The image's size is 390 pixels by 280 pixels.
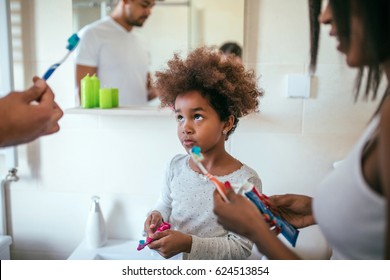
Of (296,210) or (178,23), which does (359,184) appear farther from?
(178,23)

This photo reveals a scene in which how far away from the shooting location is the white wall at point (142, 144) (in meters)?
0.92

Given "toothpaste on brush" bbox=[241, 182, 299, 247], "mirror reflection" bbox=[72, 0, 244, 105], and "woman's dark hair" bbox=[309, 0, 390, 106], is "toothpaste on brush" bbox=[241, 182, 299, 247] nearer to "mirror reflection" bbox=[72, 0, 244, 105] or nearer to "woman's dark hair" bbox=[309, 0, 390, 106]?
"woman's dark hair" bbox=[309, 0, 390, 106]

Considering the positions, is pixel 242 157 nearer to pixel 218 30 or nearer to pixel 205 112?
pixel 205 112

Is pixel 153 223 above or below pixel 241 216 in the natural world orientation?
below

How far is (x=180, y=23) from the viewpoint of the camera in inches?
37.9

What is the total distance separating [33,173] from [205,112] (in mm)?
530

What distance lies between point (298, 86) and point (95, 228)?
24.6 inches

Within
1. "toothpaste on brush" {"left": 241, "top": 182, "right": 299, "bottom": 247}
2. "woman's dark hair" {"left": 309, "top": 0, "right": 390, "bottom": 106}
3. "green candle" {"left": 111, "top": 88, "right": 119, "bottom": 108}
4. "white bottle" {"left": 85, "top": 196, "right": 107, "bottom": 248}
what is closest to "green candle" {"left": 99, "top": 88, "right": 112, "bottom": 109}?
"green candle" {"left": 111, "top": 88, "right": 119, "bottom": 108}

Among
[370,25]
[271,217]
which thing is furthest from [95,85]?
[370,25]

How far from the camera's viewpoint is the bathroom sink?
0.88m

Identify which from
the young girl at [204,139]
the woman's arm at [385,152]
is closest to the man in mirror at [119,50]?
the young girl at [204,139]

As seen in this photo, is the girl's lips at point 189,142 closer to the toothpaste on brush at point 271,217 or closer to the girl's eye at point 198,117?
the girl's eye at point 198,117

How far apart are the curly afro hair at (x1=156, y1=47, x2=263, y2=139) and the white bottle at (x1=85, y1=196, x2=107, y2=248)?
342 mm

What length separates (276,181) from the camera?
961 millimetres
